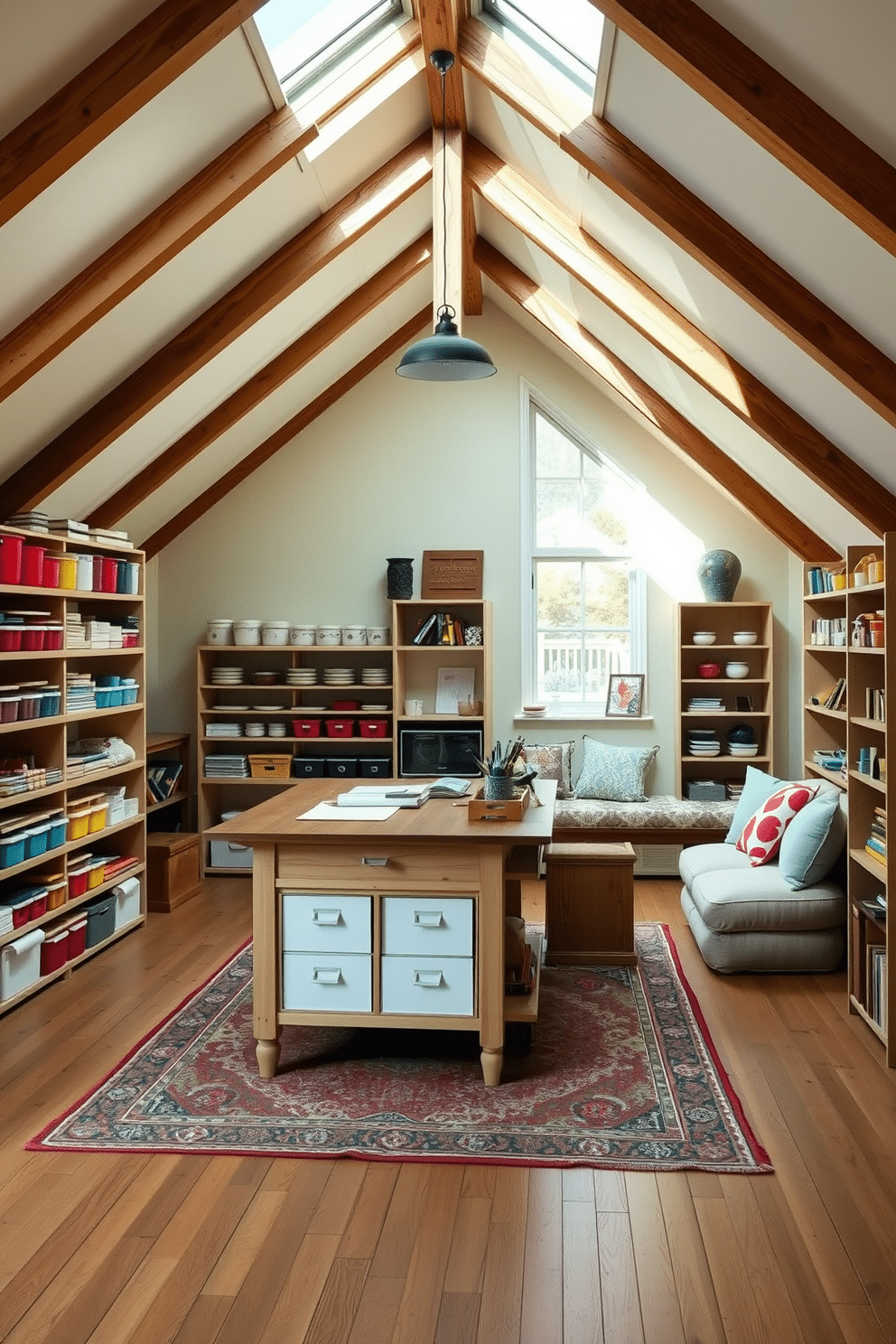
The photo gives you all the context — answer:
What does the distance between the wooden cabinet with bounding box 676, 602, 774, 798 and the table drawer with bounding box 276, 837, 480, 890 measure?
3796mm

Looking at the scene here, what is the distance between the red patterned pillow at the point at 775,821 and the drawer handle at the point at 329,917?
247 cm

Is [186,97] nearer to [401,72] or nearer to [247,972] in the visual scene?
[401,72]

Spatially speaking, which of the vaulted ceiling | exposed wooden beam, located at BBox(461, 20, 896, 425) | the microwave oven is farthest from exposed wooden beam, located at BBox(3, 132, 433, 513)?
the microwave oven

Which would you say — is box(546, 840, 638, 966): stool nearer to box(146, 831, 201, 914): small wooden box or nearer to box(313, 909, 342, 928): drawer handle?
box(313, 909, 342, 928): drawer handle

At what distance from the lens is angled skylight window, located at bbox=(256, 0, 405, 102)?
4.11 metres

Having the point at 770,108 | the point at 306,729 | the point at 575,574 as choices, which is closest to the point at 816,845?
the point at 770,108

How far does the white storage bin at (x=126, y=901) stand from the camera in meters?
5.91

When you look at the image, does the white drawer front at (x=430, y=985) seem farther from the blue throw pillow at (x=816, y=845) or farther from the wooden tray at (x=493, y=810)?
the blue throw pillow at (x=816, y=845)

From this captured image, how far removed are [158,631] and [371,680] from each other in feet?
5.62

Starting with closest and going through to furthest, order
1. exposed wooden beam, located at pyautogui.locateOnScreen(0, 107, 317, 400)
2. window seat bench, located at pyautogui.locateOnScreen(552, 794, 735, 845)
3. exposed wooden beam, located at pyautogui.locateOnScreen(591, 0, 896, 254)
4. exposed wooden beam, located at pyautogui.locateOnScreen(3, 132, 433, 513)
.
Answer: exposed wooden beam, located at pyautogui.locateOnScreen(591, 0, 896, 254) → exposed wooden beam, located at pyautogui.locateOnScreen(0, 107, 317, 400) → exposed wooden beam, located at pyautogui.locateOnScreen(3, 132, 433, 513) → window seat bench, located at pyautogui.locateOnScreen(552, 794, 735, 845)

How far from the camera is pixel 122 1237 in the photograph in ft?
9.60

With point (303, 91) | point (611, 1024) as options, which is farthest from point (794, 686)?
point (303, 91)

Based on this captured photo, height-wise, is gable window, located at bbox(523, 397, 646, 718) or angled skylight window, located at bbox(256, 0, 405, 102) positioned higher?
angled skylight window, located at bbox(256, 0, 405, 102)

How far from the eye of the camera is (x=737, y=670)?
7.38 metres
